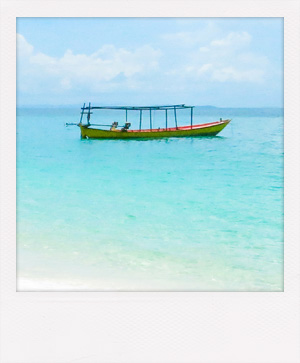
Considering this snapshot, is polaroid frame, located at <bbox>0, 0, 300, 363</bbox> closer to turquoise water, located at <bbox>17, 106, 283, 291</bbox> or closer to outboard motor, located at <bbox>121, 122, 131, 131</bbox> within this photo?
turquoise water, located at <bbox>17, 106, 283, 291</bbox>

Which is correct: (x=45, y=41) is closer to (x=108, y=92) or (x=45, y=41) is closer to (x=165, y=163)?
(x=108, y=92)

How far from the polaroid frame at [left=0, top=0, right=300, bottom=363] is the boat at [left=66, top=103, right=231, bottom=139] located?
687mm

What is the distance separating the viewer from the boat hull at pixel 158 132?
3.77 meters

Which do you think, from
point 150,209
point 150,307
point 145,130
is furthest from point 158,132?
point 150,307

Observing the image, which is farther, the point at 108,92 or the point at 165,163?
the point at 165,163

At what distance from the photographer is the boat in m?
3.61

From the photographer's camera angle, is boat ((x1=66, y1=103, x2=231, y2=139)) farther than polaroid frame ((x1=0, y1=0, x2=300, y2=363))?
Yes

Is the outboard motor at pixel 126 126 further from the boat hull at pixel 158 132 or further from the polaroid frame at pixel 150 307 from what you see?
the polaroid frame at pixel 150 307

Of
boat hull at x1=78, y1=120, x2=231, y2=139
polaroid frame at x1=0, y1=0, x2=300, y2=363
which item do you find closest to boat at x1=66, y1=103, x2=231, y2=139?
boat hull at x1=78, y1=120, x2=231, y2=139

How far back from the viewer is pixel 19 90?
10.9 feet

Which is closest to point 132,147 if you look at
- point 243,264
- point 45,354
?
point 243,264

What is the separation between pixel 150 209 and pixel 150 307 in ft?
2.72
